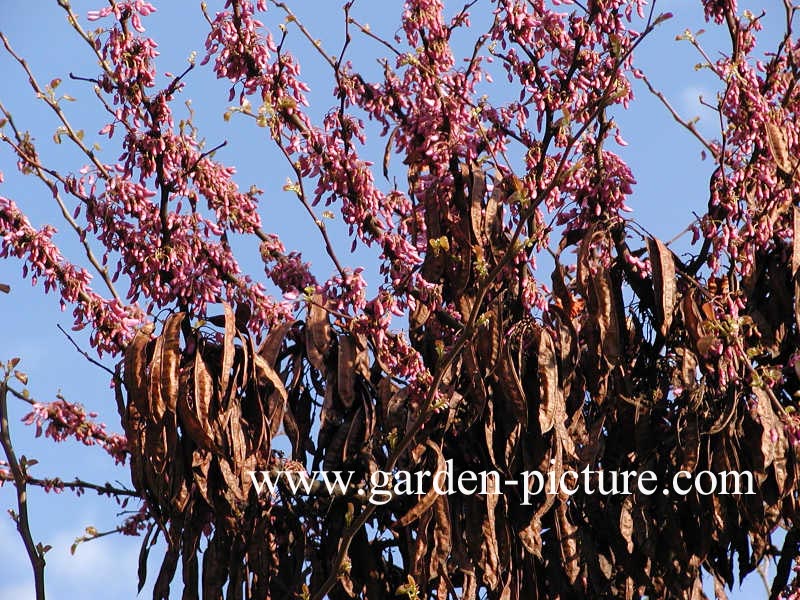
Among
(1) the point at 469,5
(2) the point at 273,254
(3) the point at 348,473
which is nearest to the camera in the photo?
(3) the point at 348,473

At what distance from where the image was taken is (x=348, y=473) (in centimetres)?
473

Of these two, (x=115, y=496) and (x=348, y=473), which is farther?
(x=115, y=496)

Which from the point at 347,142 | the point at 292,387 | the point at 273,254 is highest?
the point at 347,142

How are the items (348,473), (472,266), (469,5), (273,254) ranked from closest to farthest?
(348,473)
(472,266)
(273,254)
(469,5)

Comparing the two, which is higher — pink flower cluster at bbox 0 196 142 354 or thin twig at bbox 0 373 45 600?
pink flower cluster at bbox 0 196 142 354

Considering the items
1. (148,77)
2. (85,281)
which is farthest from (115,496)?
(148,77)

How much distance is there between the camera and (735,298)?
17.0 ft

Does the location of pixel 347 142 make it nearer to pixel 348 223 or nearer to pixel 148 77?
pixel 348 223

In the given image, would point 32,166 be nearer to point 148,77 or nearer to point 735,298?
point 148,77

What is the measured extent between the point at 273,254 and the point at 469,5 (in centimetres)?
159

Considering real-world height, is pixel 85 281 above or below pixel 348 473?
above

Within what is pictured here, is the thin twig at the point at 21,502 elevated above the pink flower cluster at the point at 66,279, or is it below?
below

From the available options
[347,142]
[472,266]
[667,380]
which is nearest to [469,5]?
[347,142]

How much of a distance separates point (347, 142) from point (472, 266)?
80cm
